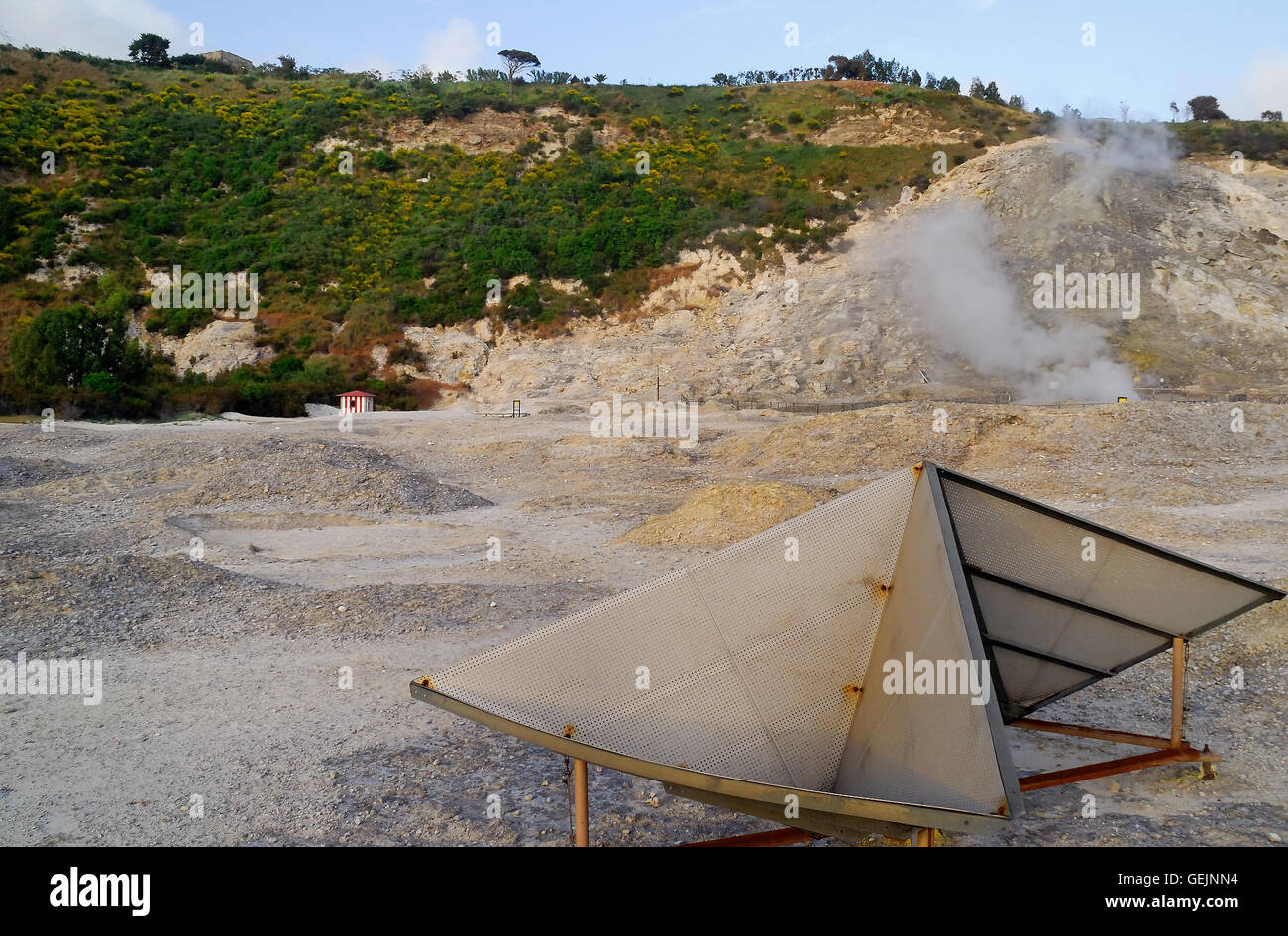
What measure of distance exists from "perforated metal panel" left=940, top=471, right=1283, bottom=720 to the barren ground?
93 cm

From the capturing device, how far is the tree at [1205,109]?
61.3m

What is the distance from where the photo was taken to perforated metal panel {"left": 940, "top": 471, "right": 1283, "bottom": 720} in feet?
16.6

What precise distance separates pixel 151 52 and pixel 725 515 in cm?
8049

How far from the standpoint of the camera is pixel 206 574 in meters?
12.4

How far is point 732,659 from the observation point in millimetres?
4598

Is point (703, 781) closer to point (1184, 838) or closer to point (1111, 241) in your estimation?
point (1184, 838)

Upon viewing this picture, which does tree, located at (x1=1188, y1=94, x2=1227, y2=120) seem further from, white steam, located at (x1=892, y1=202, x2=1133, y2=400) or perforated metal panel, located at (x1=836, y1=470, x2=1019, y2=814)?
perforated metal panel, located at (x1=836, y1=470, x2=1019, y2=814)

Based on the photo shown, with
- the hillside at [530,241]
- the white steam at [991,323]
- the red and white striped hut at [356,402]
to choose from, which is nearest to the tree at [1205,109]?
the hillside at [530,241]

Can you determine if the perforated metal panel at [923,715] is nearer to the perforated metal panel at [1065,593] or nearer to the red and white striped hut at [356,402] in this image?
the perforated metal panel at [1065,593]

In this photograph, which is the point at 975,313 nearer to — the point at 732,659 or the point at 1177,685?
the point at 1177,685

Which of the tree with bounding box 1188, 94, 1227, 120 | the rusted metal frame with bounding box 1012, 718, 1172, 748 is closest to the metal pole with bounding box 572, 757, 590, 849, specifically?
the rusted metal frame with bounding box 1012, 718, 1172, 748

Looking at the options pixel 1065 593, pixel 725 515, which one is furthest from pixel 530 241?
pixel 1065 593

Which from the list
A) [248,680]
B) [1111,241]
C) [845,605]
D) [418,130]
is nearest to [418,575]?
[248,680]
